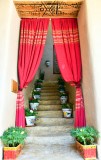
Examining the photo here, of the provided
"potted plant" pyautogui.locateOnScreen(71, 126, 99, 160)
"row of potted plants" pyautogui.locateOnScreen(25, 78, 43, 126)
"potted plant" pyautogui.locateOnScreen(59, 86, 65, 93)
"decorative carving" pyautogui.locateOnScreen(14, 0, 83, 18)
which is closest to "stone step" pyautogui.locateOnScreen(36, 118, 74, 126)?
"row of potted plants" pyautogui.locateOnScreen(25, 78, 43, 126)

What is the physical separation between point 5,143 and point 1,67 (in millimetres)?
1139

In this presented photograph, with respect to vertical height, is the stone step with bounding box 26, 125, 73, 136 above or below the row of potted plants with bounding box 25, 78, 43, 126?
below

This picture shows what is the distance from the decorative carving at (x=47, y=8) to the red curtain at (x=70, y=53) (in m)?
0.17

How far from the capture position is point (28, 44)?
3689 millimetres

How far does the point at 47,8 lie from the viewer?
3492mm

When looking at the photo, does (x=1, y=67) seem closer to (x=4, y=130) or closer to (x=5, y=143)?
(x=4, y=130)

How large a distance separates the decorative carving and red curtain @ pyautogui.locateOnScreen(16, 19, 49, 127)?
16 cm

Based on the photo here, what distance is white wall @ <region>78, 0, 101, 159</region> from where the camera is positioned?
2.79 meters

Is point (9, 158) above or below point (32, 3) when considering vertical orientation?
below

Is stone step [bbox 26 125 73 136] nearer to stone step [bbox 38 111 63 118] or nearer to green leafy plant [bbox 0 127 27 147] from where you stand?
stone step [bbox 38 111 63 118]

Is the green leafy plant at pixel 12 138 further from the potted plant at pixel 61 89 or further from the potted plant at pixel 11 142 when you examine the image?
the potted plant at pixel 61 89

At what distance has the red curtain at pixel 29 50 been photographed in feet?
11.7

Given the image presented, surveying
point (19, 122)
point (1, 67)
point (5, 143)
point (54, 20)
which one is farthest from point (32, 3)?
point (5, 143)

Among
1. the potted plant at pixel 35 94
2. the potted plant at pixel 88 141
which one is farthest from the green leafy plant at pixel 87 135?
the potted plant at pixel 35 94
